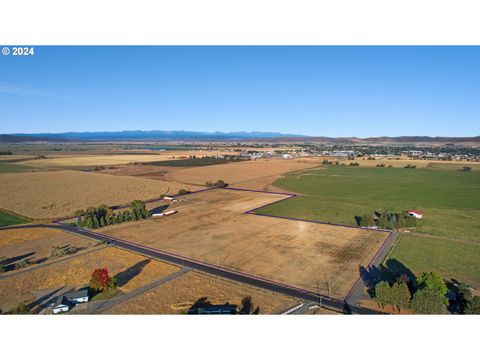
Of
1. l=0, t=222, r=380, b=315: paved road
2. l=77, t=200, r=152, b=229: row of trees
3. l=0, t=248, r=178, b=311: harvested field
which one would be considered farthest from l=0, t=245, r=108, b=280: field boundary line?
l=77, t=200, r=152, b=229: row of trees

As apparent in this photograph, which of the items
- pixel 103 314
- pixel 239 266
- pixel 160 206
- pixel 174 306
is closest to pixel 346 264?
pixel 239 266

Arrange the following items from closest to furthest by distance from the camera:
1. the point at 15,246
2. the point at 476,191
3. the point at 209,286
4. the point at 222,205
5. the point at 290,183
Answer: the point at 209,286 < the point at 15,246 < the point at 222,205 < the point at 476,191 < the point at 290,183

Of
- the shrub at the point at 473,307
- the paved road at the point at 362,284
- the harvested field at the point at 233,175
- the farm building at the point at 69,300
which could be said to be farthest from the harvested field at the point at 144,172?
the shrub at the point at 473,307

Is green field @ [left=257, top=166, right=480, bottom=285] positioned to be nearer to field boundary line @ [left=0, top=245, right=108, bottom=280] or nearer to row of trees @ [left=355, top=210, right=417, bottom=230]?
row of trees @ [left=355, top=210, right=417, bottom=230]

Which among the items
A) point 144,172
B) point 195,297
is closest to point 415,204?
point 195,297

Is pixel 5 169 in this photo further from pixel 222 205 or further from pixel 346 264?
pixel 346 264
